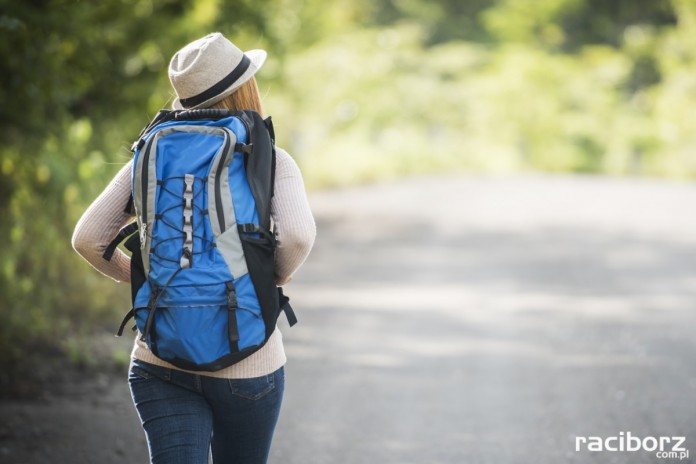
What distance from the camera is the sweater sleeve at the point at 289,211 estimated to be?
105 inches

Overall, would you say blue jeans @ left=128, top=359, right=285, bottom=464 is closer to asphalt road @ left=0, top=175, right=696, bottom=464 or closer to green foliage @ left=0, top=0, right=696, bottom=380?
green foliage @ left=0, top=0, right=696, bottom=380

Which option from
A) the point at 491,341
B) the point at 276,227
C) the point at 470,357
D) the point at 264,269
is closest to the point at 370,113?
the point at 491,341

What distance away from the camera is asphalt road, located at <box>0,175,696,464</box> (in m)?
5.14

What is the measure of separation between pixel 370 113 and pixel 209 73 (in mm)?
29408

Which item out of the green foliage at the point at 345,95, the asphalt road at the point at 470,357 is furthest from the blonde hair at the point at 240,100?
the asphalt road at the point at 470,357

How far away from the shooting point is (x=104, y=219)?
108 inches

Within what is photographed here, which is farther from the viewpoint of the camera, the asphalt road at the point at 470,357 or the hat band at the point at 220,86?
the asphalt road at the point at 470,357

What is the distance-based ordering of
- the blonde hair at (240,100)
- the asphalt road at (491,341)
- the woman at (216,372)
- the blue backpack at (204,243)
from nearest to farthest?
the blue backpack at (204,243), the woman at (216,372), the blonde hair at (240,100), the asphalt road at (491,341)

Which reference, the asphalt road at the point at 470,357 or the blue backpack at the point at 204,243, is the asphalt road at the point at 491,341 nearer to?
the asphalt road at the point at 470,357

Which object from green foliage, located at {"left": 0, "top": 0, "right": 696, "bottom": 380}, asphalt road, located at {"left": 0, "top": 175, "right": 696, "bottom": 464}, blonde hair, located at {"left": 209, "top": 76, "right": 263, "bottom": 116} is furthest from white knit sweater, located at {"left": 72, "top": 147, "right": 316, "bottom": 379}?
asphalt road, located at {"left": 0, "top": 175, "right": 696, "bottom": 464}

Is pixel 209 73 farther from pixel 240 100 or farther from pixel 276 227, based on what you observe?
pixel 276 227

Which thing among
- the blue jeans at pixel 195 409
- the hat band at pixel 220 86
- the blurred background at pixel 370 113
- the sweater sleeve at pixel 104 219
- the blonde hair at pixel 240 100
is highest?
the hat band at pixel 220 86

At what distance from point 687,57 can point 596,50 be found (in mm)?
5625

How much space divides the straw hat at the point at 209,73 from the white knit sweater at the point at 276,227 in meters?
0.24
